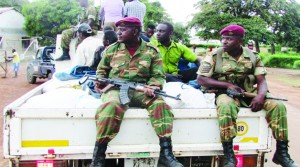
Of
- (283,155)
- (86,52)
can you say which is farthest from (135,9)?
(283,155)

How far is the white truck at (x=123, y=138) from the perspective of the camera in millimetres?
2996

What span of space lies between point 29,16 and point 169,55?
3440cm

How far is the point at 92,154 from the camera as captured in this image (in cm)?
311

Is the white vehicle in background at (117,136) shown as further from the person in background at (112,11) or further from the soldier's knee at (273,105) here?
the person in background at (112,11)

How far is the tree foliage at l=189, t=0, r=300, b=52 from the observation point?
30.5 metres

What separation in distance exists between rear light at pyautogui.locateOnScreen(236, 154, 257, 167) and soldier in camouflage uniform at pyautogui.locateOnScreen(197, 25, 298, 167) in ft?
0.91

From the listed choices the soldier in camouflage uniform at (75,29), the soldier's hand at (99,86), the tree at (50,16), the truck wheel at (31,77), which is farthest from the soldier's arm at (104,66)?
the tree at (50,16)

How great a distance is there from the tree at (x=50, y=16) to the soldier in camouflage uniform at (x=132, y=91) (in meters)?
31.2

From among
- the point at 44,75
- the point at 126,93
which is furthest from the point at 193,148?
the point at 44,75

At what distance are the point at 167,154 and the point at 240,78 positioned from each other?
128 centimetres

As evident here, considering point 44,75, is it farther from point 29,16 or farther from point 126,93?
point 29,16

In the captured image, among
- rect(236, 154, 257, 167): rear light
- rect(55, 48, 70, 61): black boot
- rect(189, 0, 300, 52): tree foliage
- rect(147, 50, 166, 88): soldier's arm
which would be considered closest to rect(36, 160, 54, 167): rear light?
rect(147, 50, 166, 88): soldier's arm

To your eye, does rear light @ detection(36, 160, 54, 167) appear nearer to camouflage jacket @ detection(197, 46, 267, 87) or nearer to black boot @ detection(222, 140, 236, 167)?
black boot @ detection(222, 140, 236, 167)

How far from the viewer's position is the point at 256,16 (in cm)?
2967
